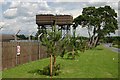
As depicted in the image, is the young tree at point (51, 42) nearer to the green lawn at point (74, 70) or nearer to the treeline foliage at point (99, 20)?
the green lawn at point (74, 70)

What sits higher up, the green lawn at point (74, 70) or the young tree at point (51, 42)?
the young tree at point (51, 42)

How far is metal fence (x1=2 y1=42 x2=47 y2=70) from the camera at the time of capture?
916 inches

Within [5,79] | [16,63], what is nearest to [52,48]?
[5,79]

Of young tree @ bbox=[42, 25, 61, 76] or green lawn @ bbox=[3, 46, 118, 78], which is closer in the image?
green lawn @ bbox=[3, 46, 118, 78]

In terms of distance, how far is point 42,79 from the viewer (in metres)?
18.2

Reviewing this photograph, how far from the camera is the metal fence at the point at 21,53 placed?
76.3ft

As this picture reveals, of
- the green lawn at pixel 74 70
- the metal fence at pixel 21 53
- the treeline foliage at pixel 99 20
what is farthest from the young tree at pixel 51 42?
the treeline foliage at pixel 99 20

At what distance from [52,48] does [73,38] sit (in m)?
20.9

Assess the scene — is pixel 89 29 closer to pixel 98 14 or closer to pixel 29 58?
pixel 98 14

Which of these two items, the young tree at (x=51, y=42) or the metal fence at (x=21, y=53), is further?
the metal fence at (x=21, y=53)

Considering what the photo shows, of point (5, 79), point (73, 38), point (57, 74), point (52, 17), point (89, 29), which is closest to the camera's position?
point (5, 79)

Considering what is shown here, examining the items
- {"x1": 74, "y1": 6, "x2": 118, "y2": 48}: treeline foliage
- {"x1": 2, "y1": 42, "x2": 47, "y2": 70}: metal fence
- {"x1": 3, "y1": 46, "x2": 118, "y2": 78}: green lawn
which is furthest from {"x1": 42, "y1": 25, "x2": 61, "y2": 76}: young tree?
{"x1": 74, "y1": 6, "x2": 118, "y2": 48}: treeline foliage

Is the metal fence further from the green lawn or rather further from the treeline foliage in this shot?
the treeline foliage

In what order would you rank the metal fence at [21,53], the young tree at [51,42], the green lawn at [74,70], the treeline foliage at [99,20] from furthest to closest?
the treeline foliage at [99,20] < the metal fence at [21,53] < the young tree at [51,42] < the green lawn at [74,70]
